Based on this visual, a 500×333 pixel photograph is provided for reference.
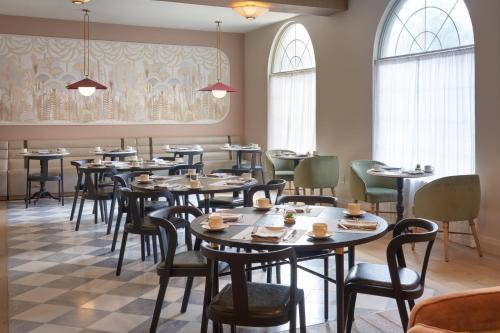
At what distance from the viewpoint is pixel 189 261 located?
3232 mm

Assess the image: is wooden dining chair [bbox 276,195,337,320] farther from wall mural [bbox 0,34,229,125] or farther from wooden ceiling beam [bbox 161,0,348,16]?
wall mural [bbox 0,34,229,125]

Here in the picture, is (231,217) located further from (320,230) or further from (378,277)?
(378,277)

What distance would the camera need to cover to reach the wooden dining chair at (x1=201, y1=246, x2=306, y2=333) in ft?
7.85

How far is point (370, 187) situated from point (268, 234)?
3.95 m

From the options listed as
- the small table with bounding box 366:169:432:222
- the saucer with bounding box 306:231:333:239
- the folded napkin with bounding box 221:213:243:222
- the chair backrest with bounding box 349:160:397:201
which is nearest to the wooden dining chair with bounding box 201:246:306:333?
the saucer with bounding box 306:231:333:239

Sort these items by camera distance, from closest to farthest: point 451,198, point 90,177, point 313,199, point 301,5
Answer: point 313,199
point 451,198
point 90,177
point 301,5

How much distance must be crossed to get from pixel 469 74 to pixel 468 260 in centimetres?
192

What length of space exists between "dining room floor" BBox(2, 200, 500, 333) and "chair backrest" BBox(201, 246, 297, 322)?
95cm

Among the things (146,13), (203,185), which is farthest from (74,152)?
(203,185)

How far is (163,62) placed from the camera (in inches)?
402

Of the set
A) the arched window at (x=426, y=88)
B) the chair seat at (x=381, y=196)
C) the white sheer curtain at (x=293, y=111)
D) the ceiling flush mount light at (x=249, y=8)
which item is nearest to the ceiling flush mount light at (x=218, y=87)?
the white sheer curtain at (x=293, y=111)

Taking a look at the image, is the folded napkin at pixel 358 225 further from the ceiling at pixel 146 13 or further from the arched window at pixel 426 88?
the ceiling at pixel 146 13

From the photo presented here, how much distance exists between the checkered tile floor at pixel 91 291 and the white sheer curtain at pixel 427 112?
2474mm

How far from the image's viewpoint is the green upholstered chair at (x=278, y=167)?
8211 mm
